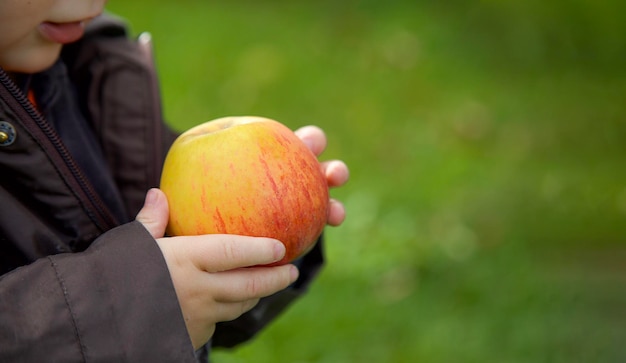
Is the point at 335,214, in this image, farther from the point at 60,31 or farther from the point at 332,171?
the point at 60,31

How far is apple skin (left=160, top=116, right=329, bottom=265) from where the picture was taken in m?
1.20

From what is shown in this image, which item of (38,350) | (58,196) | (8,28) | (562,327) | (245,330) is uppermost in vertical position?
(8,28)

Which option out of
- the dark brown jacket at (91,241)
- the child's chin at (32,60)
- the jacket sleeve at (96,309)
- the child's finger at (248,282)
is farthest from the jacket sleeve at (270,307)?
the child's chin at (32,60)

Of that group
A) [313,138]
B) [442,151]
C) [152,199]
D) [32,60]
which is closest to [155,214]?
[152,199]

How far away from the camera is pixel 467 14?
14.1 ft

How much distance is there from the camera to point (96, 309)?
1.12 metres

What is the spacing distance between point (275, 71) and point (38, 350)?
9.54 feet

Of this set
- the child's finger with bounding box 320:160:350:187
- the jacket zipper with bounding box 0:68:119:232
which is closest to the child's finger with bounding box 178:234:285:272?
the jacket zipper with bounding box 0:68:119:232

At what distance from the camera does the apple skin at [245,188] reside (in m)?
1.20

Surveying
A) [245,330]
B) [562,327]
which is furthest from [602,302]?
[245,330]

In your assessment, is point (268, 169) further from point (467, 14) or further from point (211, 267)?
point (467, 14)

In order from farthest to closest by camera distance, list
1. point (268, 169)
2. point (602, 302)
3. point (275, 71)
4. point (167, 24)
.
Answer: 1. point (167, 24)
2. point (275, 71)
3. point (602, 302)
4. point (268, 169)

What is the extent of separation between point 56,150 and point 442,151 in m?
2.11

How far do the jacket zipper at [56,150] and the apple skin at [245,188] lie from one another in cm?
13
